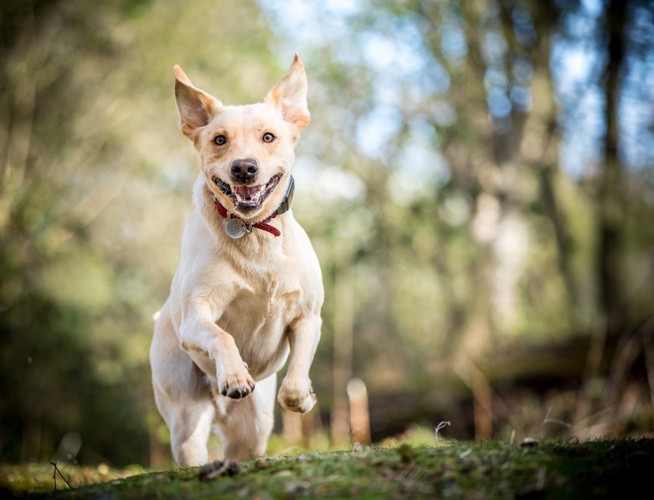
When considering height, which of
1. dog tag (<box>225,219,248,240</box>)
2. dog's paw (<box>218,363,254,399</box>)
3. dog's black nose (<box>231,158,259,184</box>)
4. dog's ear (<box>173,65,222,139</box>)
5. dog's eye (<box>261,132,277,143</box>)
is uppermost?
dog's ear (<box>173,65,222,139</box>)

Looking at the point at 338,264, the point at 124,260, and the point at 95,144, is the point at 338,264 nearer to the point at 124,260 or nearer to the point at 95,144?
the point at 124,260

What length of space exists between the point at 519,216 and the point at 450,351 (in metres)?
2.93

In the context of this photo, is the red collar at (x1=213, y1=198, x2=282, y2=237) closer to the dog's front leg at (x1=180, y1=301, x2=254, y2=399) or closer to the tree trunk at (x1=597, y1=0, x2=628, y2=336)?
the dog's front leg at (x1=180, y1=301, x2=254, y2=399)

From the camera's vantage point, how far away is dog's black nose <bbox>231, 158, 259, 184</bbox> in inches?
147

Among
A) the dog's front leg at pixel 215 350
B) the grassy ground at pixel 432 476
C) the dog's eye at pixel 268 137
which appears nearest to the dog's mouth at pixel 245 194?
the dog's eye at pixel 268 137

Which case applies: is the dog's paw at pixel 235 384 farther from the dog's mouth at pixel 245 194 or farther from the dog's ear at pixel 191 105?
the dog's ear at pixel 191 105

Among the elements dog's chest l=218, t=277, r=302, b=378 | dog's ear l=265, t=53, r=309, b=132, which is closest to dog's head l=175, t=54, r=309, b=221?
dog's ear l=265, t=53, r=309, b=132

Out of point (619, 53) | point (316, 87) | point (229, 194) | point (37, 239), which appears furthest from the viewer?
point (316, 87)

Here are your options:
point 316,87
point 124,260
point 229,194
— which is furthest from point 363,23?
point 229,194

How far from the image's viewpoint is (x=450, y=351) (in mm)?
13320

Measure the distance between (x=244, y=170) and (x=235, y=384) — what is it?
43.4 inches

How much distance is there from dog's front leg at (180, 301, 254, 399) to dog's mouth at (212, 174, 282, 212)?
0.58 m

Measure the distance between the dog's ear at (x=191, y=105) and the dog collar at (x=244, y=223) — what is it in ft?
1.80

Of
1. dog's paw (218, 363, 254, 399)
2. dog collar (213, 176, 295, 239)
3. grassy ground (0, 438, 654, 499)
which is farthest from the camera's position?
dog collar (213, 176, 295, 239)
